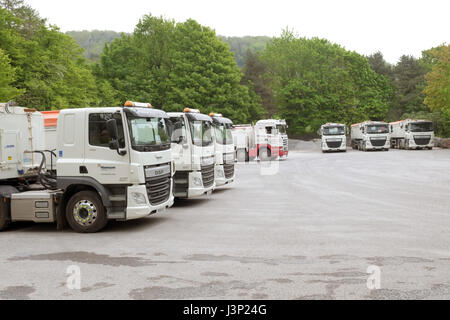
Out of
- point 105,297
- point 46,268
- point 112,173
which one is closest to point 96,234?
point 112,173

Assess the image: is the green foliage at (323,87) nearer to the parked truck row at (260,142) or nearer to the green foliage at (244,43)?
the parked truck row at (260,142)

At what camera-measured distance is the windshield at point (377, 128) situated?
43.7m

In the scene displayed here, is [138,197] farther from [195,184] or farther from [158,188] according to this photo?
[195,184]

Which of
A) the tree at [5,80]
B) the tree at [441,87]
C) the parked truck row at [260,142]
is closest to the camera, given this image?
the tree at [5,80]

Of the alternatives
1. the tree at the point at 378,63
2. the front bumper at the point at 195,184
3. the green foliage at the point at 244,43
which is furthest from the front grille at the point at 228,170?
the green foliage at the point at 244,43

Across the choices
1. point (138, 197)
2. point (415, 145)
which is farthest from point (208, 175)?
point (415, 145)

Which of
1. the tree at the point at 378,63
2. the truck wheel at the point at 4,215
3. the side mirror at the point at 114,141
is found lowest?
the truck wheel at the point at 4,215

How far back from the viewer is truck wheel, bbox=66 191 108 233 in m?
9.43

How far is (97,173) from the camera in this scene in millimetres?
9383

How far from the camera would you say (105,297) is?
5395mm

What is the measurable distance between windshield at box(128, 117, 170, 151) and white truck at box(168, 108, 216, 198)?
94.6 inches

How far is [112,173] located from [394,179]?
43.3ft

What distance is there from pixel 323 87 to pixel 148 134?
59.3 metres
